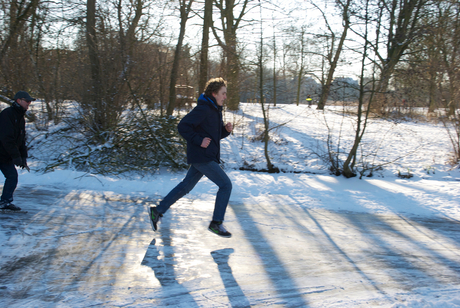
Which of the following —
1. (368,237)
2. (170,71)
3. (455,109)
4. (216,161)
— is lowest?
(368,237)

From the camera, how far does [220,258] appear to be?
339cm

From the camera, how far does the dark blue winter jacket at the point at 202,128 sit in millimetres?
3715

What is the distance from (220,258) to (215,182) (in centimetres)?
95

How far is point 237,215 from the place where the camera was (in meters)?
4.88

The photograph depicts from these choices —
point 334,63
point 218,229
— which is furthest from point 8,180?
point 334,63

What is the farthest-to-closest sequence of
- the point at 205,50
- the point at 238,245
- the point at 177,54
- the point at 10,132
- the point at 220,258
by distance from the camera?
1. the point at 205,50
2. the point at 177,54
3. the point at 10,132
4. the point at 238,245
5. the point at 220,258

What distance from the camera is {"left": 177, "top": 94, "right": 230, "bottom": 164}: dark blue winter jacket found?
3715mm

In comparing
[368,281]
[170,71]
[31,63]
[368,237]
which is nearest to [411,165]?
[368,237]

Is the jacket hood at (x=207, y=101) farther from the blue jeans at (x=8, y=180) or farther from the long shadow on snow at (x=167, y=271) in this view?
the blue jeans at (x=8, y=180)

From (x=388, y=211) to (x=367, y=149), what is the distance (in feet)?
17.0

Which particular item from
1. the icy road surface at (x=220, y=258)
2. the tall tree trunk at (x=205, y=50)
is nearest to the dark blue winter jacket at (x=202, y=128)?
the icy road surface at (x=220, y=258)

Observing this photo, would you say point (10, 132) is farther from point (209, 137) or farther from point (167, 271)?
point (167, 271)

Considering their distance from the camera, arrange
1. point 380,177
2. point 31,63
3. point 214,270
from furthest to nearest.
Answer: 1. point 31,63
2. point 380,177
3. point 214,270

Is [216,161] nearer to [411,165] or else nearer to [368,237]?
[368,237]
